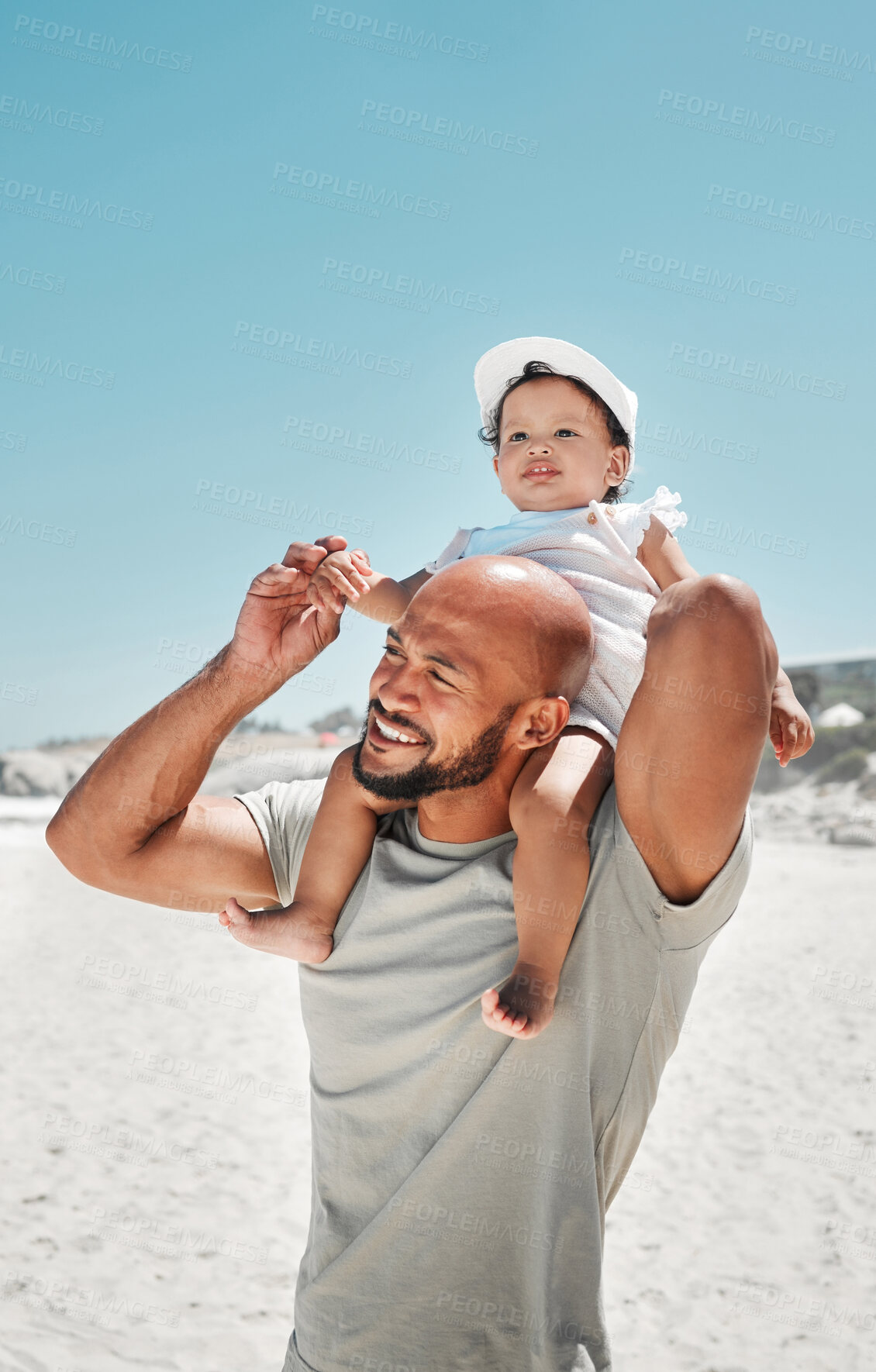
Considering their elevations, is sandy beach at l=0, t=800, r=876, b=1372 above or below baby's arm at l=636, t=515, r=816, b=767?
below

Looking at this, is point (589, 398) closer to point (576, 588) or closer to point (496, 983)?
point (576, 588)

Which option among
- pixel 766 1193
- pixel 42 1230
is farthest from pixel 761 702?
pixel 766 1193

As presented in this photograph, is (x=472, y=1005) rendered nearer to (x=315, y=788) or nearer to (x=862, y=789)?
(x=315, y=788)

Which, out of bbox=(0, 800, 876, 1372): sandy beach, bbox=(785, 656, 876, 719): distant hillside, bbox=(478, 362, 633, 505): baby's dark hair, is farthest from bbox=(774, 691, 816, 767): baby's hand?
bbox=(785, 656, 876, 719): distant hillside

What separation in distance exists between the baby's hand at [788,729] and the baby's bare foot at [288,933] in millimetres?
1084

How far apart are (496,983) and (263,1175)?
779 cm

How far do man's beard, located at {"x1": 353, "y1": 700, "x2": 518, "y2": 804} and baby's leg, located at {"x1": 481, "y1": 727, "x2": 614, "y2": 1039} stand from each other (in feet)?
0.37

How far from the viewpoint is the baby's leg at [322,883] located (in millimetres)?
2104

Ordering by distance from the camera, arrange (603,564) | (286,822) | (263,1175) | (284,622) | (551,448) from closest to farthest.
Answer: (284,622) < (286,822) < (603,564) < (551,448) < (263,1175)

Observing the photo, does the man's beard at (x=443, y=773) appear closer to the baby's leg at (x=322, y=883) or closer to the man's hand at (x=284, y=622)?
the baby's leg at (x=322, y=883)

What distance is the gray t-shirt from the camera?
6.06 feet

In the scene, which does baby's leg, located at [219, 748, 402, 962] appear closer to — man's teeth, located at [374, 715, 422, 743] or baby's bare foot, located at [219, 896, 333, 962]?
baby's bare foot, located at [219, 896, 333, 962]

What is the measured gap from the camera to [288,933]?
2.10 m

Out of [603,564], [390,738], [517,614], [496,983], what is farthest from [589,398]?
[496,983]
